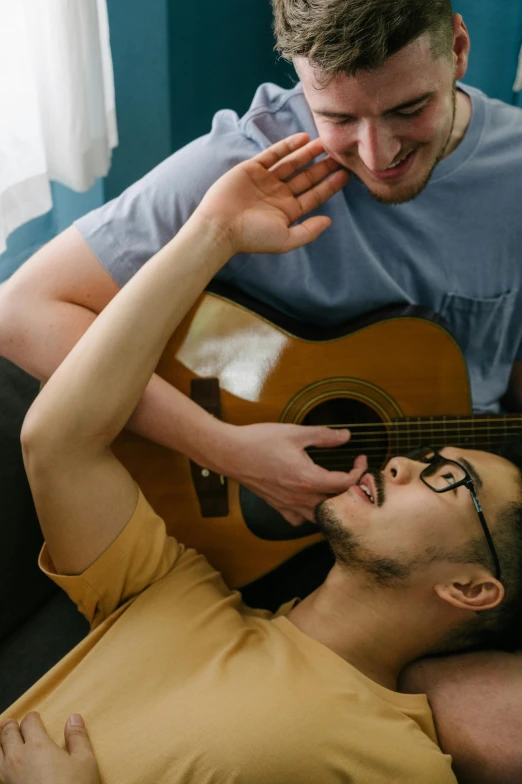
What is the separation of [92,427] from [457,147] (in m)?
0.84

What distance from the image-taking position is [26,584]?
1.50m

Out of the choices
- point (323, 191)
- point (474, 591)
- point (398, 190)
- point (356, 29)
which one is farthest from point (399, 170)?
point (474, 591)

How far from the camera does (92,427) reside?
1258 millimetres

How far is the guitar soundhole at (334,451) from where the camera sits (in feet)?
5.00

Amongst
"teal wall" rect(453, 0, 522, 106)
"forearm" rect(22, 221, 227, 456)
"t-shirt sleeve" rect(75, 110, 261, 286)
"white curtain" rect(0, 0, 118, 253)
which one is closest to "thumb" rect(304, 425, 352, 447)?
"forearm" rect(22, 221, 227, 456)

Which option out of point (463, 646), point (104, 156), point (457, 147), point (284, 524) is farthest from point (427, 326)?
point (104, 156)

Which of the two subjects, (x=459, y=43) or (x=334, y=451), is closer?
(x=459, y=43)

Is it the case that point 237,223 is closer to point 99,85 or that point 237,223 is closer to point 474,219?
point 474,219

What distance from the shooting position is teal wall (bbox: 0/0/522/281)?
2137mm

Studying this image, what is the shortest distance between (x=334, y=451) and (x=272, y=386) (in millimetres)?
175

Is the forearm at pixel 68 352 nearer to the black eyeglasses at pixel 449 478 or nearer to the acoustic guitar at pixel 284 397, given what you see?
the acoustic guitar at pixel 284 397

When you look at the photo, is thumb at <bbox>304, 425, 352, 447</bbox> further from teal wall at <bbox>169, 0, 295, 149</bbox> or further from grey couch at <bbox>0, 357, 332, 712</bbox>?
teal wall at <bbox>169, 0, 295, 149</bbox>

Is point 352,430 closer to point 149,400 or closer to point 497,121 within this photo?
point 149,400

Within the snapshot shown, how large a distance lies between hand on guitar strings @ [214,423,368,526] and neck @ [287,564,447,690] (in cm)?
19
